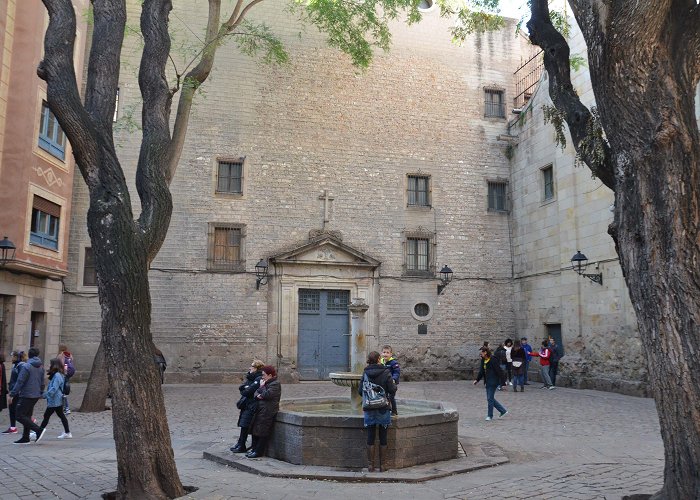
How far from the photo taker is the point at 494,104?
22.7 metres

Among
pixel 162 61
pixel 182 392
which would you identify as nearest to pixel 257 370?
pixel 162 61

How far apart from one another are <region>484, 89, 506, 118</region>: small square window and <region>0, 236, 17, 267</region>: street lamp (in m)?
15.9

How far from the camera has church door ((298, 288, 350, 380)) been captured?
1961 centimetres

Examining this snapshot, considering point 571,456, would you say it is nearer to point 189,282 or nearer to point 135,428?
point 135,428

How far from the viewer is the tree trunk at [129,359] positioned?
579cm

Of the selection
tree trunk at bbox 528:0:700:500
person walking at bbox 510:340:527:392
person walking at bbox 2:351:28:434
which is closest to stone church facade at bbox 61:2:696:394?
person walking at bbox 510:340:527:392

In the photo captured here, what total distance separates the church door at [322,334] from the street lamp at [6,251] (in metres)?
8.36

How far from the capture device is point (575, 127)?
244 inches

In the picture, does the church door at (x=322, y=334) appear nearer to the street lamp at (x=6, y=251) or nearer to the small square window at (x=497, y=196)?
the small square window at (x=497, y=196)

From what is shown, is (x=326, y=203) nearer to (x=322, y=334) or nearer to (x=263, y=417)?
(x=322, y=334)

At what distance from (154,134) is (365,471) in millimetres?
4636

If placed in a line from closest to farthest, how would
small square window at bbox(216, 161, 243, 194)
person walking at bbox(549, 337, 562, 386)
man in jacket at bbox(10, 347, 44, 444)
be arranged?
Answer: man in jacket at bbox(10, 347, 44, 444)
person walking at bbox(549, 337, 562, 386)
small square window at bbox(216, 161, 243, 194)

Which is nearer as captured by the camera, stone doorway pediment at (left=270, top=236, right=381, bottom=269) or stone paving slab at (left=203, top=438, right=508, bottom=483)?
stone paving slab at (left=203, top=438, right=508, bottom=483)

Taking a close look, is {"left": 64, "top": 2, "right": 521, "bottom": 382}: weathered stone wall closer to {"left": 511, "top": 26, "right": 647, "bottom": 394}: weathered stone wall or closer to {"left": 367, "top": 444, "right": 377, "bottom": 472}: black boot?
{"left": 511, "top": 26, "right": 647, "bottom": 394}: weathered stone wall
